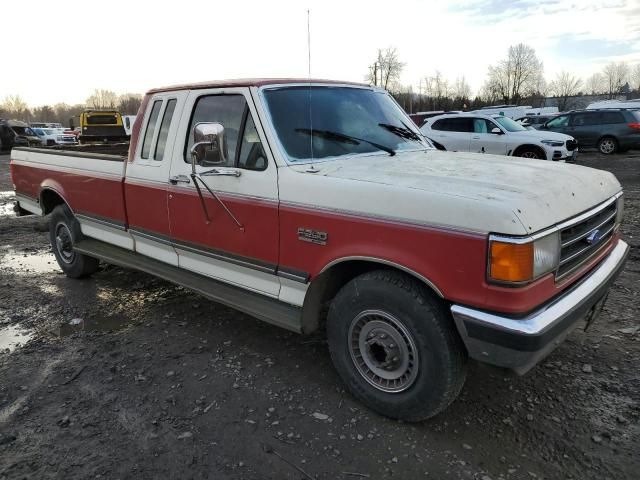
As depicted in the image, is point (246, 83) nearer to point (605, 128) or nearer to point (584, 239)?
point (584, 239)

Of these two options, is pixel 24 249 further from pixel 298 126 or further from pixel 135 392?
pixel 298 126

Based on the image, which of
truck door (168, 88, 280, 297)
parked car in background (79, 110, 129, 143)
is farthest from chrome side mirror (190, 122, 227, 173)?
parked car in background (79, 110, 129, 143)

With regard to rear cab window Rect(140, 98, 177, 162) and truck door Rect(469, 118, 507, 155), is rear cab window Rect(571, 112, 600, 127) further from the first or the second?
rear cab window Rect(140, 98, 177, 162)

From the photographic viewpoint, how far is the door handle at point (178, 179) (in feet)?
12.9

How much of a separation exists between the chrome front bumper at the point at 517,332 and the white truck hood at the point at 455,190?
1.46ft

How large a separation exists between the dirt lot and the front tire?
0.19 m

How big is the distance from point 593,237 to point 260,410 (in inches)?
94.0

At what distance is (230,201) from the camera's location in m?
3.58

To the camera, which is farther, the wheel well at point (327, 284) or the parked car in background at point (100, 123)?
the parked car in background at point (100, 123)

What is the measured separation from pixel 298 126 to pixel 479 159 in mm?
1392

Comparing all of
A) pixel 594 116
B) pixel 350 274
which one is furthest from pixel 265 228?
pixel 594 116

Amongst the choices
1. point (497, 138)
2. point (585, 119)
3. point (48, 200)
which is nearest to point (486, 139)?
point (497, 138)

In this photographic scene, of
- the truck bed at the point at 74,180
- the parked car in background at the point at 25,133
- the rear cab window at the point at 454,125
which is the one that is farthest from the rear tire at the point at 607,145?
the parked car in background at the point at 25,133

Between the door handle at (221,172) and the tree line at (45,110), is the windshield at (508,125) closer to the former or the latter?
the door handle at (221,172)
